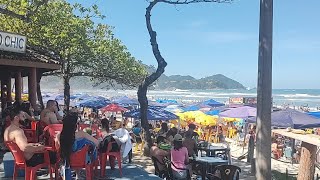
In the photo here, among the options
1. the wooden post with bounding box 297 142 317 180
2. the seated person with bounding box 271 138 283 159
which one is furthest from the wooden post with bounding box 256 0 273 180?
the seated person with bounding box 271 138 283 159

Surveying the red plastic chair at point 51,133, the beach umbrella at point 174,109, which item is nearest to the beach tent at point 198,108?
the beach umbrella at point 174,109

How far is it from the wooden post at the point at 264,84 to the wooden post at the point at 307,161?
0.75 meters

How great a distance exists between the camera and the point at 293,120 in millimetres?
11430

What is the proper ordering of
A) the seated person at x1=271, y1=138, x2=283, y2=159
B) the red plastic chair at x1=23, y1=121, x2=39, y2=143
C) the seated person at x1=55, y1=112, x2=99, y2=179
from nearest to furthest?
the seated person at x1=55, y1=112, x2=99, y2=179
the red plastic chair at x1=23, y1=121, x2=39, y2=143
the seated person at x1=271, y1=138, x2=283, y2=159

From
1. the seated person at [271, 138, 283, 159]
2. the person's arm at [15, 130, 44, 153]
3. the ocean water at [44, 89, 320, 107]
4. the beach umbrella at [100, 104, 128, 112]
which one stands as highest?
the person's arm at [15, 130, 44, 153]

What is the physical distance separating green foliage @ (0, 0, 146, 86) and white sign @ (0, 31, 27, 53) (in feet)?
14.1

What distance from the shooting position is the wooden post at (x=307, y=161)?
5.41 metres

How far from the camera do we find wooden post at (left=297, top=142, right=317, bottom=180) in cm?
541

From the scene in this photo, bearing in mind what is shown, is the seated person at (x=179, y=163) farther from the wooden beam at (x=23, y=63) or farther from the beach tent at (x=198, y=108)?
the beach tent at (x=198, y=108)

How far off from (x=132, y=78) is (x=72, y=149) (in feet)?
57.0

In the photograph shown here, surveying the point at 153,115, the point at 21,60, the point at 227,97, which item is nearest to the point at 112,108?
the point at 153,115

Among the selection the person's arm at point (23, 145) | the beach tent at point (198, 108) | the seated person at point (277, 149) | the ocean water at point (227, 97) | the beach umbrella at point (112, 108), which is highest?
the person's arm at point (23, 145)

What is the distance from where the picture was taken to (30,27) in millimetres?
13617

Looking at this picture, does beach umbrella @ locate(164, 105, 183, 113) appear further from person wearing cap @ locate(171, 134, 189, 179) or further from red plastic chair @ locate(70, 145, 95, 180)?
red plastic chair @ locate(70, 145, 95, 180)
